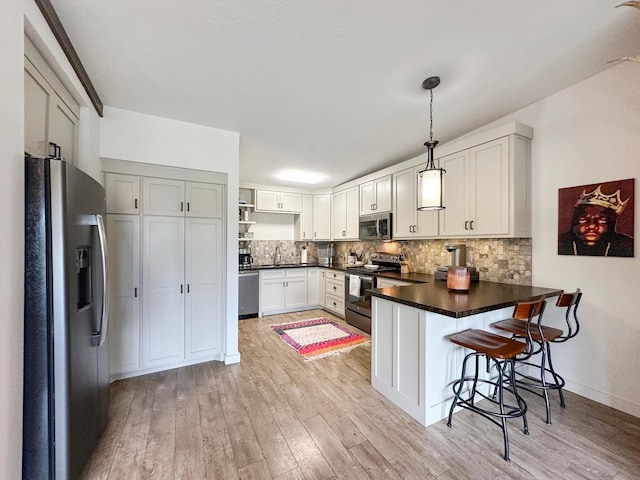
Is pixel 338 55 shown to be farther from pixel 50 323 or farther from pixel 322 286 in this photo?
pixel 322 286

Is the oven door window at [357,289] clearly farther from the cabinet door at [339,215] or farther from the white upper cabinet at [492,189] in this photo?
the white upper cabinet at [492,189]

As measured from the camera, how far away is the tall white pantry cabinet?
2.49 metres

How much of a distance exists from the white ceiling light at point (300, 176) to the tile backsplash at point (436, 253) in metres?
1.44

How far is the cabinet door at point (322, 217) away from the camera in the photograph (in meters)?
5.38

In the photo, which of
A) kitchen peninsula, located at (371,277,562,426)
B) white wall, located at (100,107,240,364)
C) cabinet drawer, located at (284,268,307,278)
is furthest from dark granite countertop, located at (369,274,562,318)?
cabinet drawer, located at (284,268,307,278)

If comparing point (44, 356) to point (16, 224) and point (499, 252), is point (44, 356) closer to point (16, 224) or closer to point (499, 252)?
point (16, 224)

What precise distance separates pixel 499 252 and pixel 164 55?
3449 mm

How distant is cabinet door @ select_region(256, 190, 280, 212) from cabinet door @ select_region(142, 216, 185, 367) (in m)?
2.45

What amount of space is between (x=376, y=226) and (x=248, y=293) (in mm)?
2477

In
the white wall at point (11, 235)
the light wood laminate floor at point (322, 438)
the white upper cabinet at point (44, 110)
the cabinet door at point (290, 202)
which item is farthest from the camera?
the cabinet door at point (290, 202)

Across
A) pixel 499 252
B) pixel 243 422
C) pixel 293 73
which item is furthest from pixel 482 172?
pixel 243 422

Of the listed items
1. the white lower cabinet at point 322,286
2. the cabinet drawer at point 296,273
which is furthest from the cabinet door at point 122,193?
the white lower cabinet at point 322,286

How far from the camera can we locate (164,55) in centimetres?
176

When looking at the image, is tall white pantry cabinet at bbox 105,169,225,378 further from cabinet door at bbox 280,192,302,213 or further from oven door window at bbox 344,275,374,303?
cabinet door at bbox 280,192,302,213
